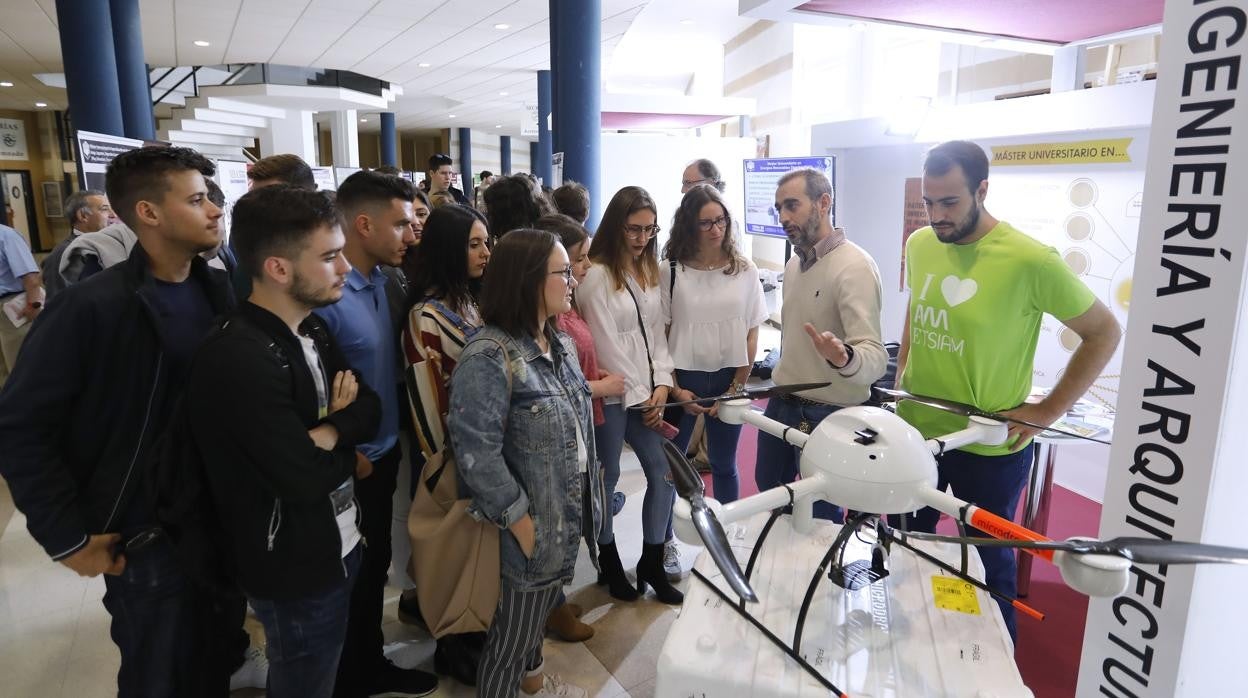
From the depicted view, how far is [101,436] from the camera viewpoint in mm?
1413

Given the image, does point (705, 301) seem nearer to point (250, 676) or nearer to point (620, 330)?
point (620, 330)

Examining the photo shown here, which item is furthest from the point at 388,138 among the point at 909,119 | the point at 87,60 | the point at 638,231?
the point at 638,231

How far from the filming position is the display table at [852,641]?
0.89 metres

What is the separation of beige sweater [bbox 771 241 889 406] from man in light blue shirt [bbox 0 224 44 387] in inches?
184

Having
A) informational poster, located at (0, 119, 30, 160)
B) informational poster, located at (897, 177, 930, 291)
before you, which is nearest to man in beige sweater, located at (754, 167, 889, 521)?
informational poster, located at (897, 177, 930, 291)

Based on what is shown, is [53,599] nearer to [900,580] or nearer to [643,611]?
[643,611]

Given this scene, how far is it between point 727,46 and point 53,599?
37.3 feet

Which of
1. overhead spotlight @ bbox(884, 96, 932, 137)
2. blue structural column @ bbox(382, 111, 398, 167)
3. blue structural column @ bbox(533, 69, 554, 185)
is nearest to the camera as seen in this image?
overhead spotlight @ bbox(884, 96, 932, 137)

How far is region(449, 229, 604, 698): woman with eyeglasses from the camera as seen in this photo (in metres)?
1.59

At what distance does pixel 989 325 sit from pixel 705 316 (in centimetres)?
91

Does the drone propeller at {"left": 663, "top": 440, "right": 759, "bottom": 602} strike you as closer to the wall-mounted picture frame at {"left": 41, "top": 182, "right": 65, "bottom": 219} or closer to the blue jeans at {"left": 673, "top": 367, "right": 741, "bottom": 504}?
the blue jeans at {"left": 673, "top": 367, "right": 741, "bottom": 504}

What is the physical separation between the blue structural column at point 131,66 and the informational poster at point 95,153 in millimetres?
2674

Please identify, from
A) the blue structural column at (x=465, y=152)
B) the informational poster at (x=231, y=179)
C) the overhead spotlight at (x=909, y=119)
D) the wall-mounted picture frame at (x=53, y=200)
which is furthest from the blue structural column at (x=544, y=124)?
the wall-mounted picture frame at (x=53, y=200)

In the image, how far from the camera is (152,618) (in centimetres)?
148
